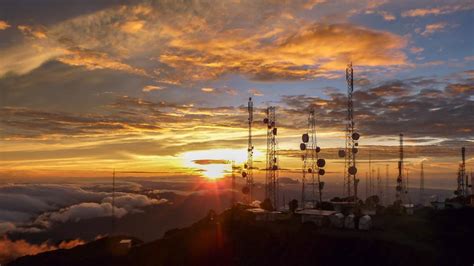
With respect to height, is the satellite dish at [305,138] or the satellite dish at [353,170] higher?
the satellite dish at [305,138]

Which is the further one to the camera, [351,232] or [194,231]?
[194,231]

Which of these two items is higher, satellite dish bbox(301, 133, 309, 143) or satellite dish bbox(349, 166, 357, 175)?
satellite dish bbox(301, 133, 309, 143)

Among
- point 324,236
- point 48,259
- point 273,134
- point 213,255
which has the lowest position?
point 48,259

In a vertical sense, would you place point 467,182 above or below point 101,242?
above

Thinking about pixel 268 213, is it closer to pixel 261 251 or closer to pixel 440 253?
pixel 261 251

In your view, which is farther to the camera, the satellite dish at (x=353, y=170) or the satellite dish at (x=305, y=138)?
the satellite dish at (x=305, y=138)

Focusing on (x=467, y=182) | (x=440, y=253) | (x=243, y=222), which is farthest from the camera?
(x=467, y=182)

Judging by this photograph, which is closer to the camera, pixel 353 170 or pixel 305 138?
pixel 353 170

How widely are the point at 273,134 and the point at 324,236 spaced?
88.8 feet

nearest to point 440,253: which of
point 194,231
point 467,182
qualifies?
point 194,231

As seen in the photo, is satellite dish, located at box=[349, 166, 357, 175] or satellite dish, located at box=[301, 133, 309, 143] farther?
satellite dish, located at box=[301, 133, 309, 143]

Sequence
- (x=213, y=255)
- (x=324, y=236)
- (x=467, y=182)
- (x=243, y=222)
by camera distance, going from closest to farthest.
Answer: (x=324, y=236)
(x=213, y=255)
(x=243, y=222)
(x=467, y=182)

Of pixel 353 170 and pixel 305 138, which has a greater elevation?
pixel 305 138

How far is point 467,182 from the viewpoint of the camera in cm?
10038
